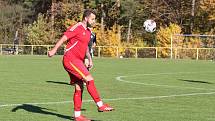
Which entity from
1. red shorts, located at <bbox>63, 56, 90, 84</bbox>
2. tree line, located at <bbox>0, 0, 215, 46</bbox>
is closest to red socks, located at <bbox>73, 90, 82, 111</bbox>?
red shorts, located at <bbox>63, 56, 90, 84</bbox>

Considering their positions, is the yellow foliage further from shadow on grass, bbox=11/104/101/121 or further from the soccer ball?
shadow on grass, bbox=11/104/101/121

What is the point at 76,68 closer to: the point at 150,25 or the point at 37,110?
the point at 37,110

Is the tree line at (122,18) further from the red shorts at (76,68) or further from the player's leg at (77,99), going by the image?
the red shorts at (76,68)

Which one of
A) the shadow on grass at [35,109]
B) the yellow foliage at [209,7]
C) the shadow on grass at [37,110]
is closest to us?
the shadow on grass at [37,110]

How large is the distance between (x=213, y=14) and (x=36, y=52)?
2156 cm

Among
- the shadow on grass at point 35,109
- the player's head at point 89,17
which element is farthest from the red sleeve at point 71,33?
the shadow on grass at point 35,109

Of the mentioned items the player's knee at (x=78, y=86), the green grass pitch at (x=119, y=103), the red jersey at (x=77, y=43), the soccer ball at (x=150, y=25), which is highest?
the soccer ball at (x=150, y=25)

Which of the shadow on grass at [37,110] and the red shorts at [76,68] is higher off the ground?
the red shorts at [76,68]

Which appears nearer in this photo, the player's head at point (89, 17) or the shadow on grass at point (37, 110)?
the player's head at point (89, 17)

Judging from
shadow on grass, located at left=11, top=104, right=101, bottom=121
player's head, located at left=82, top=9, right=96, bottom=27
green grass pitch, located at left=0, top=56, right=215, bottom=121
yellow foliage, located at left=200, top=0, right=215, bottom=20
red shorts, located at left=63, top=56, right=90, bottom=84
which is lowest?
green grass pitch, located at left=0, top=56, right=215, bottom=121

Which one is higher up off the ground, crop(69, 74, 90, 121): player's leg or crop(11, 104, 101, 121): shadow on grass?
crop(69, 74, 90, 121): player's leg

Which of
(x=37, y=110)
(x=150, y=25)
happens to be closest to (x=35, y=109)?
(x=37, y=110)

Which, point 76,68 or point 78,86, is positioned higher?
point 76,68

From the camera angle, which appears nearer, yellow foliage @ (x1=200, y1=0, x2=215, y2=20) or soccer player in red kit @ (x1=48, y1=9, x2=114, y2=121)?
soccer player in red kit @ (x1=48, y1=9, x2=114, y2=121)
